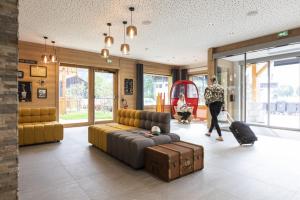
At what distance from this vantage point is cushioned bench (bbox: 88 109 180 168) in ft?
10.1

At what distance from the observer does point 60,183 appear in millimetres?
2584

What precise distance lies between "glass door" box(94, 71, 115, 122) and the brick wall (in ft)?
21.1

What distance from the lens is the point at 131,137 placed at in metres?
3.36

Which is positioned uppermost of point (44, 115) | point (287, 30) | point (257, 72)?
point (287, 30)

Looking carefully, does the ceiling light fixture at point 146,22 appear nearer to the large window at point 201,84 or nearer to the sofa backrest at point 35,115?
the sofa backrest at point 35,115

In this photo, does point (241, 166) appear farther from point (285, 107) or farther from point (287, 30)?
point (285, 107)

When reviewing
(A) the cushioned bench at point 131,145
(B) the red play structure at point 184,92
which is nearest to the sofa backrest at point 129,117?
(A) the cushioned bench at point 131,145

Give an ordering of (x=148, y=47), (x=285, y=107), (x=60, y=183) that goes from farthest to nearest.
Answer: (x=285, y=107)
(x=148, y=47)
(x=60, y=183)

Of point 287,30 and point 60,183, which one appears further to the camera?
point 287,30

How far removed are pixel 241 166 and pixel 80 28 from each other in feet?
16.2

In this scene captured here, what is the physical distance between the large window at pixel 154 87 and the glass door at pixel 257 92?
14.1 feet

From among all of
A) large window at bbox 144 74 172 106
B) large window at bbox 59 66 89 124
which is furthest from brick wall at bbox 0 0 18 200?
large window at bbox 144 74 172 106

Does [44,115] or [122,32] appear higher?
[122,32]

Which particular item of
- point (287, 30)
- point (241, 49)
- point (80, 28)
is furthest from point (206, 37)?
point (80, 28)
